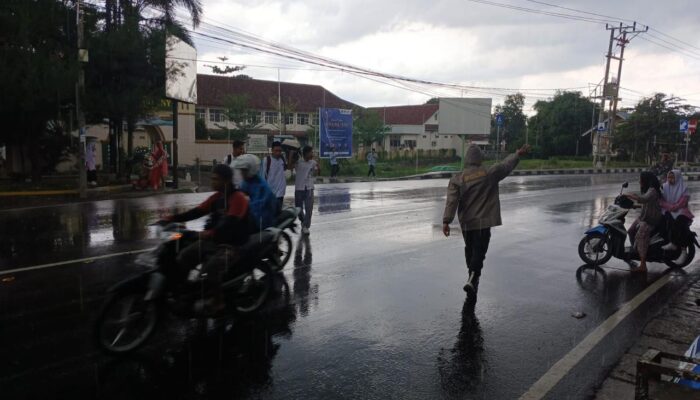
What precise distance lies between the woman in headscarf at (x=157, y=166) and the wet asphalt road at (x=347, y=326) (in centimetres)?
967

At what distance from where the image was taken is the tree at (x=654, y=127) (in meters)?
49.9

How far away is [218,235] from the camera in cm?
528

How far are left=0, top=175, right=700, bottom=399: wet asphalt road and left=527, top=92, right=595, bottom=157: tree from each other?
166 feet

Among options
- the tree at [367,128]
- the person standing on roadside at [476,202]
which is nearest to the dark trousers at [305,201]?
the person standing on roadside at [476,202]

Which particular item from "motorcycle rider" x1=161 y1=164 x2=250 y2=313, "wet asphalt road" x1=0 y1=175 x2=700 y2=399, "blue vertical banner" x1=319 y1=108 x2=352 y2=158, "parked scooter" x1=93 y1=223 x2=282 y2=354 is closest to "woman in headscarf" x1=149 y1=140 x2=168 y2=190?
"wet asphalt road" x1=0 y1=175 x2=700 y2=399

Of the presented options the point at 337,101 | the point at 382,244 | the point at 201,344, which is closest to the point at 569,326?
the point at 201,344

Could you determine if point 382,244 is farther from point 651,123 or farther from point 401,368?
point 651,123

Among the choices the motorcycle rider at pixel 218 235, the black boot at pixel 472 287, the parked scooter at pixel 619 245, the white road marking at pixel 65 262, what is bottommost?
the white road marking at pixel 65 262

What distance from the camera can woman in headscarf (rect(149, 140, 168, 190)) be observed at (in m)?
19.6

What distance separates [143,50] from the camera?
67.0ft

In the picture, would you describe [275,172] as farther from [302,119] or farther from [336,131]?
[302,119]

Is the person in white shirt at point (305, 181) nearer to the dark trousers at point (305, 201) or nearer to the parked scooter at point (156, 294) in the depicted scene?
the dark trousers at point (305, 201)

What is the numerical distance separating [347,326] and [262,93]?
5699cm

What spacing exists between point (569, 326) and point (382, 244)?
4352 mm
